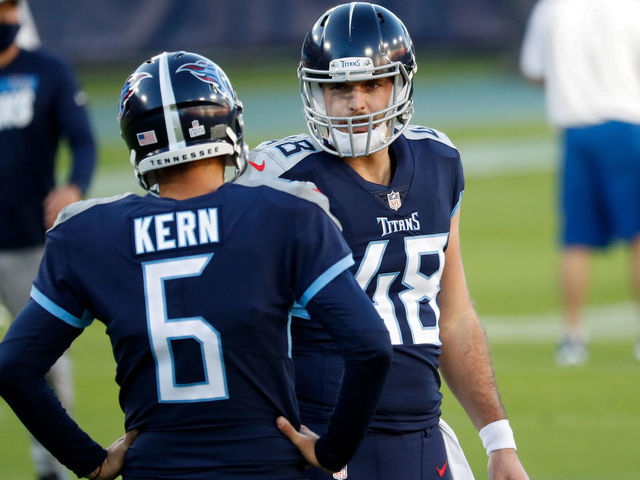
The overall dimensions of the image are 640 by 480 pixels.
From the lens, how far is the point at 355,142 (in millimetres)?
3008

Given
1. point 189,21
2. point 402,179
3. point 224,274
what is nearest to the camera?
point 224,274

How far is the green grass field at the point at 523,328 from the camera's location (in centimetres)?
547

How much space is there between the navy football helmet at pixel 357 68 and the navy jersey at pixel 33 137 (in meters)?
2.38

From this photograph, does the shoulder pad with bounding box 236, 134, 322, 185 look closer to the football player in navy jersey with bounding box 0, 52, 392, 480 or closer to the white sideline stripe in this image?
the football player in navy jersey with bounding box 0, 52, 392, 480

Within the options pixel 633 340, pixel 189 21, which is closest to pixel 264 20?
pixel 189 21

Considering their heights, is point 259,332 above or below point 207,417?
above

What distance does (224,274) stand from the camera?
238cm

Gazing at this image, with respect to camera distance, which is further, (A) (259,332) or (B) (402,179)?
(B) (402,179)

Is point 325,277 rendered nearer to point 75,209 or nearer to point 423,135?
point 75,209

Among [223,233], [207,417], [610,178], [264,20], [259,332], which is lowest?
[264,20]

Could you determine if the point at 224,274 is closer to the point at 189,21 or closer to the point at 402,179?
the point at 402,179

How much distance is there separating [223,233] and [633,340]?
5.36m

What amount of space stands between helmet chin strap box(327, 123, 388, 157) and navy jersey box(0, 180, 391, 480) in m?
0.57

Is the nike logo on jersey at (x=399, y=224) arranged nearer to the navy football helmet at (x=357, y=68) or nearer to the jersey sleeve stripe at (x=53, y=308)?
the navy football helmet at (x=357, y=68)
